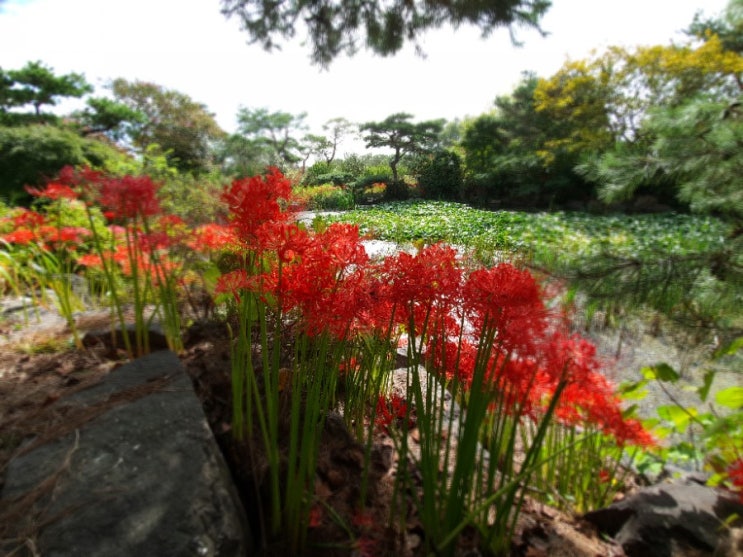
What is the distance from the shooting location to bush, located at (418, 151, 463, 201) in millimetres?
11180

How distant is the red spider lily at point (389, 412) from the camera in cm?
150

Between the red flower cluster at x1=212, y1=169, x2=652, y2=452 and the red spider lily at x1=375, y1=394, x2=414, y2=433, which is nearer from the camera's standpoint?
the red flower cluster at x1=212, y1=169, x2=652, y2=452

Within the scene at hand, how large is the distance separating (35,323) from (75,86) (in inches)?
462

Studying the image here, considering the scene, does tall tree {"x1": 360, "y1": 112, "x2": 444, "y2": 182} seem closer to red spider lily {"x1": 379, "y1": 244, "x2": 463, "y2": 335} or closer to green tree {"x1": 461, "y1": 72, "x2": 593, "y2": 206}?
green tree {"x1": 461, "y1": 72, "x2": 593, "y2": 206}

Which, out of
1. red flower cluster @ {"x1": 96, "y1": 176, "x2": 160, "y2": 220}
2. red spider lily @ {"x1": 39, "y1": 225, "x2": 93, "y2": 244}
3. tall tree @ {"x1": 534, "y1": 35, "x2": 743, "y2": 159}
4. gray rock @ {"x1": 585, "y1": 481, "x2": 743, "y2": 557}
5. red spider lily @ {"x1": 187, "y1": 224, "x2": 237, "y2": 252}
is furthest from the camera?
tall tree @ {"x1": 534, "y1": 35, "x2": 743, "y2": 159}

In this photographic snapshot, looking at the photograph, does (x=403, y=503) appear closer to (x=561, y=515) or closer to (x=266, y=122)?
(x=561, y=515)

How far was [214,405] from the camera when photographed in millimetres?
1534

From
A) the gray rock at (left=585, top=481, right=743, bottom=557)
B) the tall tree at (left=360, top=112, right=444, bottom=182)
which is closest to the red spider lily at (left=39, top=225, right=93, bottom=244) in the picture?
the gray rock at (left=585, top=481, right=743, bottom=557)

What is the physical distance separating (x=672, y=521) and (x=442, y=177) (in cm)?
1153

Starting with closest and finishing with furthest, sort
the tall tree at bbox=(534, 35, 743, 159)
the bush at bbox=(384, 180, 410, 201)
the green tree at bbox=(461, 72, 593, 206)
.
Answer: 1. the bush at bbox=(384, 180, 410, 201)
2. the tall tree at bbox=(534, 35, 743, 159)
3. the green tree at bbox=(461, 72, 593, 206)

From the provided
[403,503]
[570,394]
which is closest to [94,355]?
[403,503]

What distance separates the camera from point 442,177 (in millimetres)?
12047

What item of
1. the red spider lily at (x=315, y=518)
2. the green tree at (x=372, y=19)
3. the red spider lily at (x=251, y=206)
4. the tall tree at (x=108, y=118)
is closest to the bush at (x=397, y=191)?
the green tree at (x=372, y=19)

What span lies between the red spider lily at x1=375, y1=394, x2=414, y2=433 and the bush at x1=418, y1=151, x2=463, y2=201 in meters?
9.60
